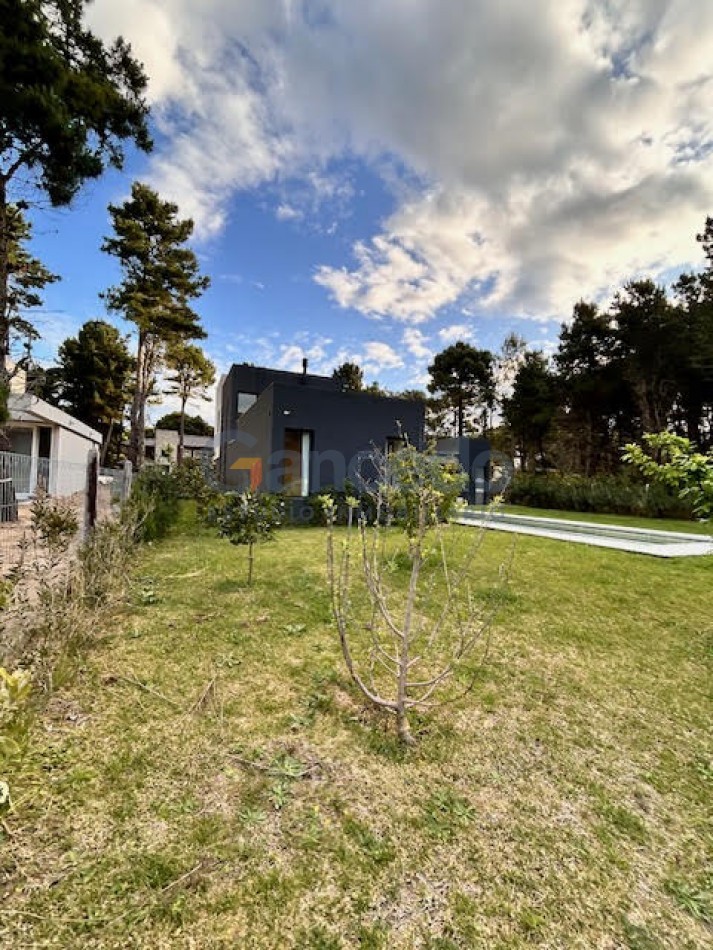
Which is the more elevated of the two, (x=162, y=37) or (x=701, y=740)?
(x=162, y=37)

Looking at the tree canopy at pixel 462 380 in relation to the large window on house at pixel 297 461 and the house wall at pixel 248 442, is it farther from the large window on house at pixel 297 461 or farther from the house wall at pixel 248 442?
the large window on house at pixel 297 461

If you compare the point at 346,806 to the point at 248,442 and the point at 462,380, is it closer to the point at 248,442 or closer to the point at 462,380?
the point at 248,442

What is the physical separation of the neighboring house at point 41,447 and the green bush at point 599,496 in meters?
18.9

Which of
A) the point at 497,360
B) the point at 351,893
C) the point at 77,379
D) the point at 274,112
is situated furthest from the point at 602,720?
the point at 77,379

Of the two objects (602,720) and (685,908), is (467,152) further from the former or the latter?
(685,908)

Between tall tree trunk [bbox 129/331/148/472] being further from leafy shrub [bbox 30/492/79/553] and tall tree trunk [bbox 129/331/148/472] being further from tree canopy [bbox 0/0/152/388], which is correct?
leafy shrub [bbox 30/492/79/553]

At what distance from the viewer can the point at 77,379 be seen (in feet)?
104

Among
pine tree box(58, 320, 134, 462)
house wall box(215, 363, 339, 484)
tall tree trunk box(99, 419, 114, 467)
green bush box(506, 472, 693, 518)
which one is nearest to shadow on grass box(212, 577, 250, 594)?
green bush box(506, 472, 693, 518)

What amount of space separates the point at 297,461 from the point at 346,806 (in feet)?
37.9

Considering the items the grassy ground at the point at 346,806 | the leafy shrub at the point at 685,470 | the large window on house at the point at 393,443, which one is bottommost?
the grassy ground at the point at 346,806

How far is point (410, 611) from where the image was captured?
2803 millimetres

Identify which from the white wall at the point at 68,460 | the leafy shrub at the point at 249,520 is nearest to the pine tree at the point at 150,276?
the white wall at the point at 68,460

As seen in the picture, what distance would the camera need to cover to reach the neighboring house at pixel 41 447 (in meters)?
10.6

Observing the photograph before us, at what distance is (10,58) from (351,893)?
14.0 m
